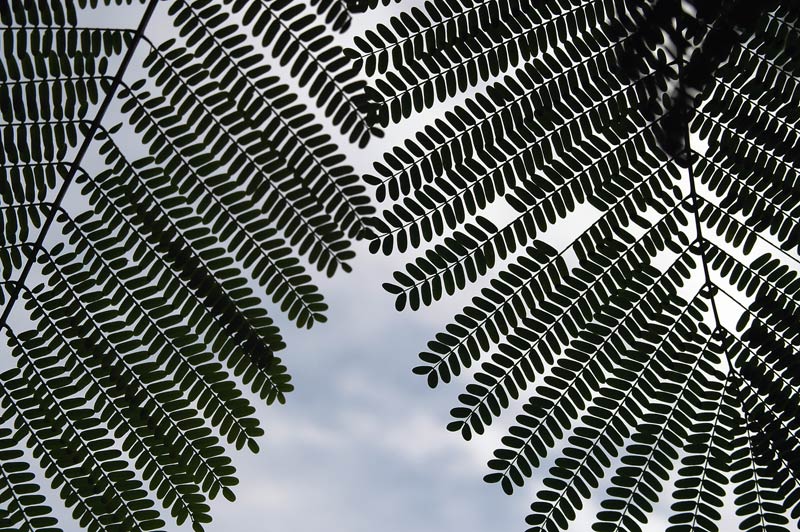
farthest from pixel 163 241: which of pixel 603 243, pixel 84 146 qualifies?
pixel 603 243

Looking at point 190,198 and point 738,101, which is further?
point 738,101

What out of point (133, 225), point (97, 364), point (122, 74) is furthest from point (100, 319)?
point (122, 74)

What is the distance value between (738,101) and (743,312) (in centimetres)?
80

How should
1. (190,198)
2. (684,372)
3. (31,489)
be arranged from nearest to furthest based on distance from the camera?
(190,198)
(31,489)
(684,372)

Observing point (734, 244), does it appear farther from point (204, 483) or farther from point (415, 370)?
point (204, 483)

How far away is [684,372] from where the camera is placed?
109 inches

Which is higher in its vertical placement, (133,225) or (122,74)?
(122,74)

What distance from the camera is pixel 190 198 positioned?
241cm

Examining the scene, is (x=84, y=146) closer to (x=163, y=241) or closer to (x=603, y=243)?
(x=163, y=241)

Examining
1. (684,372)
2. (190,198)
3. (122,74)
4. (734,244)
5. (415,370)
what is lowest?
(684,372)

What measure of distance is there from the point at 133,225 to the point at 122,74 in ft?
1.64

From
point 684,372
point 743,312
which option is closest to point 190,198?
point 684,372

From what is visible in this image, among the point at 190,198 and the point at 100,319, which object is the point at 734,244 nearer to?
the point at 190,198

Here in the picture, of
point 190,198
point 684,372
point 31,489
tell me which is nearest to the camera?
point 190,198
